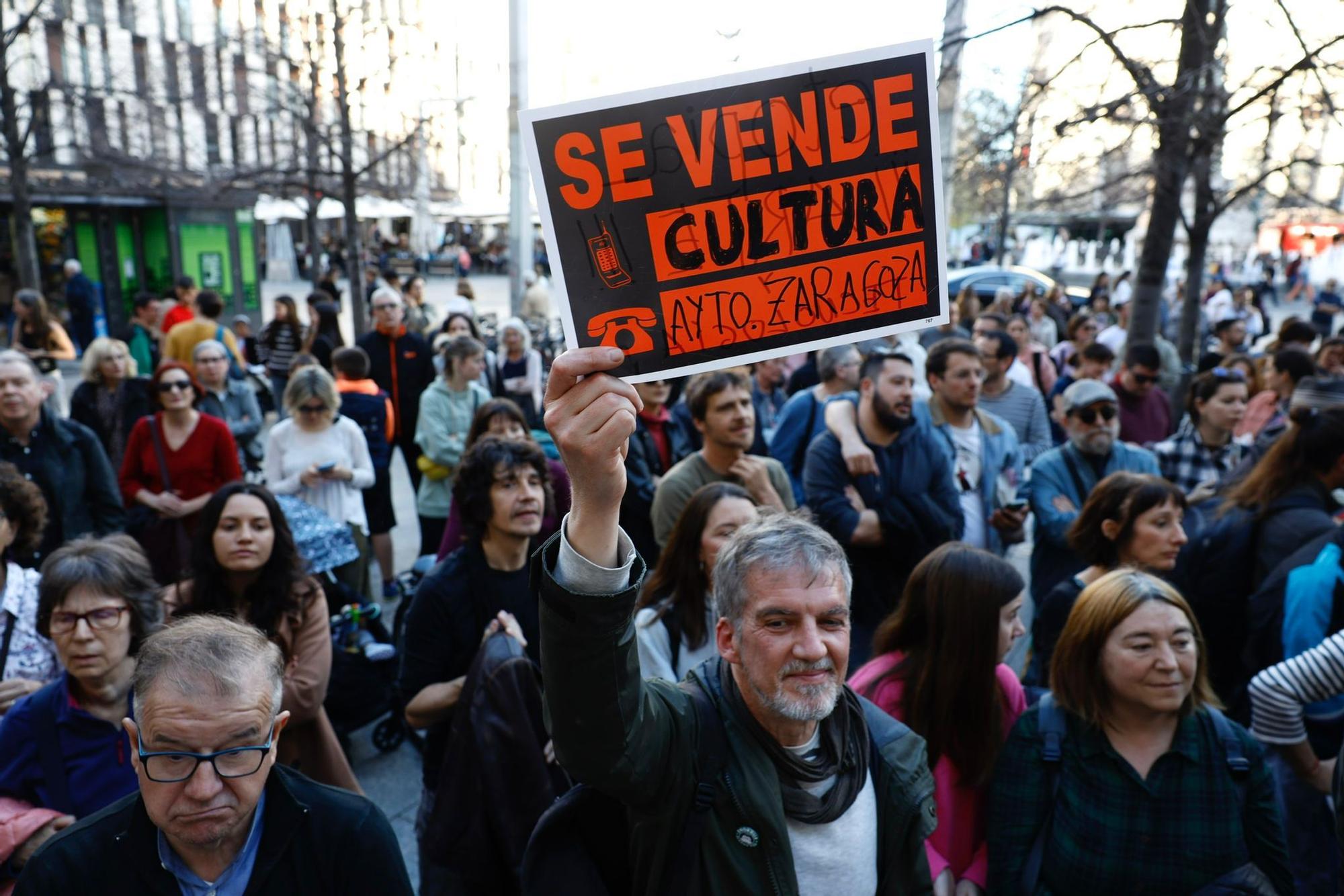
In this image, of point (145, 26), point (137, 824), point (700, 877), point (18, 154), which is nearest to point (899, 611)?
point (700, 877)

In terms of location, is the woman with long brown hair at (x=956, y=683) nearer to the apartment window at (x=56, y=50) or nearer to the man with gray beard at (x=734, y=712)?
the man with gray beard at (x=734, y=712)

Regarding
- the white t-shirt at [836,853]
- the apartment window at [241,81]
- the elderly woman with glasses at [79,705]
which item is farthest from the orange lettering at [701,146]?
the apartment window at [241,81]

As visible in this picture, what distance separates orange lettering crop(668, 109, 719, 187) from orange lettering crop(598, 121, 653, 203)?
0.22 feet

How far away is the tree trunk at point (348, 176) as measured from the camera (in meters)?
13.3

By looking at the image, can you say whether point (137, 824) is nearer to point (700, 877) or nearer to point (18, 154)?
point (700, 877)

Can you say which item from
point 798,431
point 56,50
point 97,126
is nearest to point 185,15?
point 56,50

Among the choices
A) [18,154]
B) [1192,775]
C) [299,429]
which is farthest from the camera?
[18,154]

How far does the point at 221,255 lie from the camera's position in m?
21.5

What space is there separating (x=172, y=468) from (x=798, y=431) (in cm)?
337

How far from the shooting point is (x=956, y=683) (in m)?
2.85

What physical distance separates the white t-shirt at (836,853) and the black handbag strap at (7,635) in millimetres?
2560

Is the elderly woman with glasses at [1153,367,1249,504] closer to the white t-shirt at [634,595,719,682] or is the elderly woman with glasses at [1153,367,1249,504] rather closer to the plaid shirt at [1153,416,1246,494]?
the plaid shirt at [1153,416,1246,494]

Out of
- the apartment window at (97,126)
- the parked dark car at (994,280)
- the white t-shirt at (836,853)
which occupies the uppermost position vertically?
the apartment window at (97,126)

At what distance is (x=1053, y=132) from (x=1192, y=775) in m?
6.57
